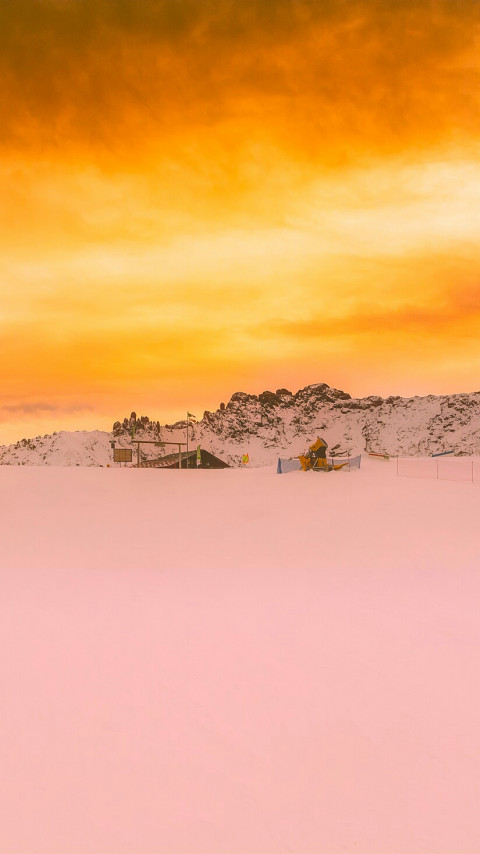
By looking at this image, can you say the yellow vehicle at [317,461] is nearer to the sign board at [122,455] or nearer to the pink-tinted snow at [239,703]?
the sign board at [122,455]

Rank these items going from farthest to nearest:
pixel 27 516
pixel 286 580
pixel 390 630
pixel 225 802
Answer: pixel 27 516, pixel 286 580, pixel 390 630, pixel 225 802

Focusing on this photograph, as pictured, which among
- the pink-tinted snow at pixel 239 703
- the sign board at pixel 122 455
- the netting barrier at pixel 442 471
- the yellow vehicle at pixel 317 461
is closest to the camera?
the pink-tinted snow at pixel 239 703

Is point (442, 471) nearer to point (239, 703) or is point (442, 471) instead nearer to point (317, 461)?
point (317, 461)

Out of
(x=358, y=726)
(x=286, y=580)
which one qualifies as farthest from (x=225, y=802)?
(x=286, y=580)

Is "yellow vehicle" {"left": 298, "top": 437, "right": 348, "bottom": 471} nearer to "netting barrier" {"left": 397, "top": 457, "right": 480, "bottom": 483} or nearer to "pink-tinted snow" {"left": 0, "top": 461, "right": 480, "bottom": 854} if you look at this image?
"netting barrier" {"left": 397, "top": 457, "right": 480, "bottom": 483}

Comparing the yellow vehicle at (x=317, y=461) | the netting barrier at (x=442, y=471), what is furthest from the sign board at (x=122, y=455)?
the netting barrier at (x=442, y=471)

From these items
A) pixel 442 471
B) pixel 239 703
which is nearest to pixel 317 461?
pixel 442 471

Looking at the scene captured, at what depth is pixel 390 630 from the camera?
8.20 metres

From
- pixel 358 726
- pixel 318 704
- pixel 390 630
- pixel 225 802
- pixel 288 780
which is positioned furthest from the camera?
pixel 390 630

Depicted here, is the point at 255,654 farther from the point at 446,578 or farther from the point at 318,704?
the point at 446,578

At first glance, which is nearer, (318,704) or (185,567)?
(318,704)

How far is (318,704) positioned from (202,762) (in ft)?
4.46

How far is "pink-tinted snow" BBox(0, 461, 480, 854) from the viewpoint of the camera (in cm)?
440

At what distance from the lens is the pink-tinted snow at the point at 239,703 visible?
4.40m
